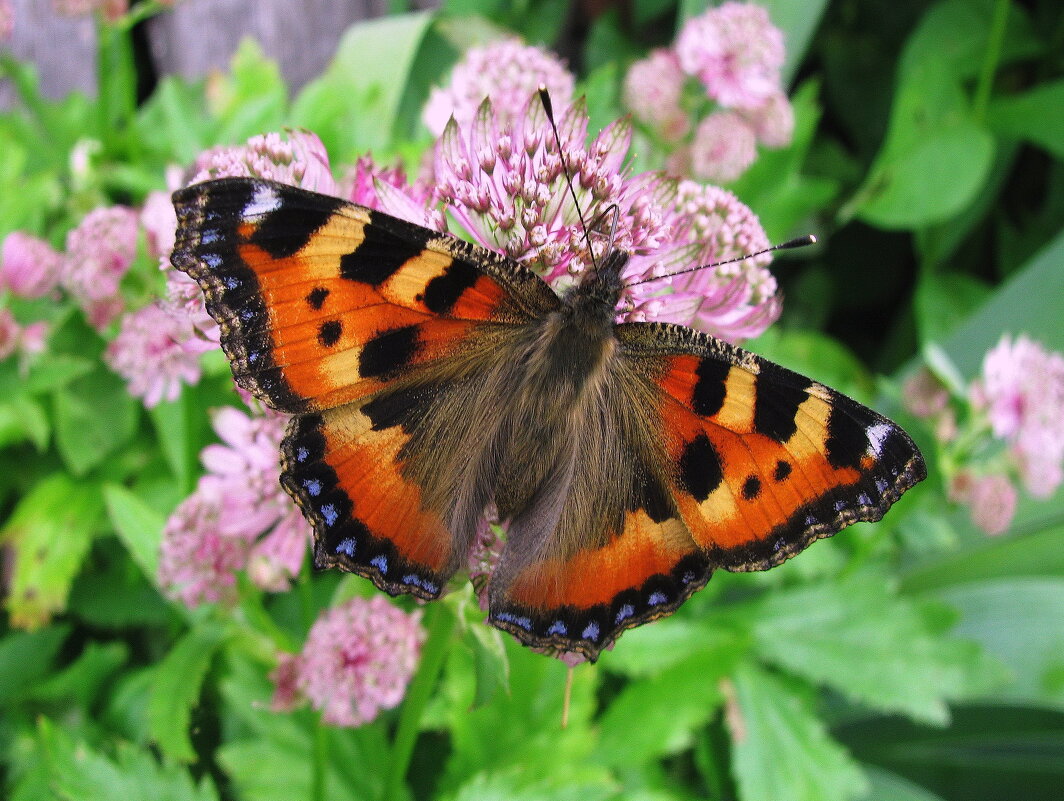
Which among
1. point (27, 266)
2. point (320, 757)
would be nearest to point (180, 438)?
point (27, 266)

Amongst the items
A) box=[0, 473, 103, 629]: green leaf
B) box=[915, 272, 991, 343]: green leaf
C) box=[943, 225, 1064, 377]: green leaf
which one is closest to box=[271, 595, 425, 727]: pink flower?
box=[0, 473, 103, 629]: green leaf

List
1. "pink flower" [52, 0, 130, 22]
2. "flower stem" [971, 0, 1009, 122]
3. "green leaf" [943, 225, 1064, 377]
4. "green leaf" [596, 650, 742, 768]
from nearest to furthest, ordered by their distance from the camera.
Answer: "green leaf" [596, 650, 742, 768] < "pink flower" [52, 0, 130, 22] < "green leaf" [943, 225, 1064, 377] < "flower stem" [971, 0, 1009, 122]

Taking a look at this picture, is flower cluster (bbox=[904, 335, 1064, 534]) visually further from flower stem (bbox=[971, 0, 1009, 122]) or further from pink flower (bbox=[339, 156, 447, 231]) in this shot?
pink flower (bbox=[339, 156, 447, 231])

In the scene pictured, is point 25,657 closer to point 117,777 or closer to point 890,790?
point 117,777

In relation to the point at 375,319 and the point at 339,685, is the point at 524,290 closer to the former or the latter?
the point at 375,319

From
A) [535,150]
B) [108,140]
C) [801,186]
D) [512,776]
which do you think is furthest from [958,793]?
[108,140]

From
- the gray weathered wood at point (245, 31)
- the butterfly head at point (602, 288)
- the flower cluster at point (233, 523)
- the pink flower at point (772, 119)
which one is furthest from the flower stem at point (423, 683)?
the gray weathered wood at point (245, 31)
